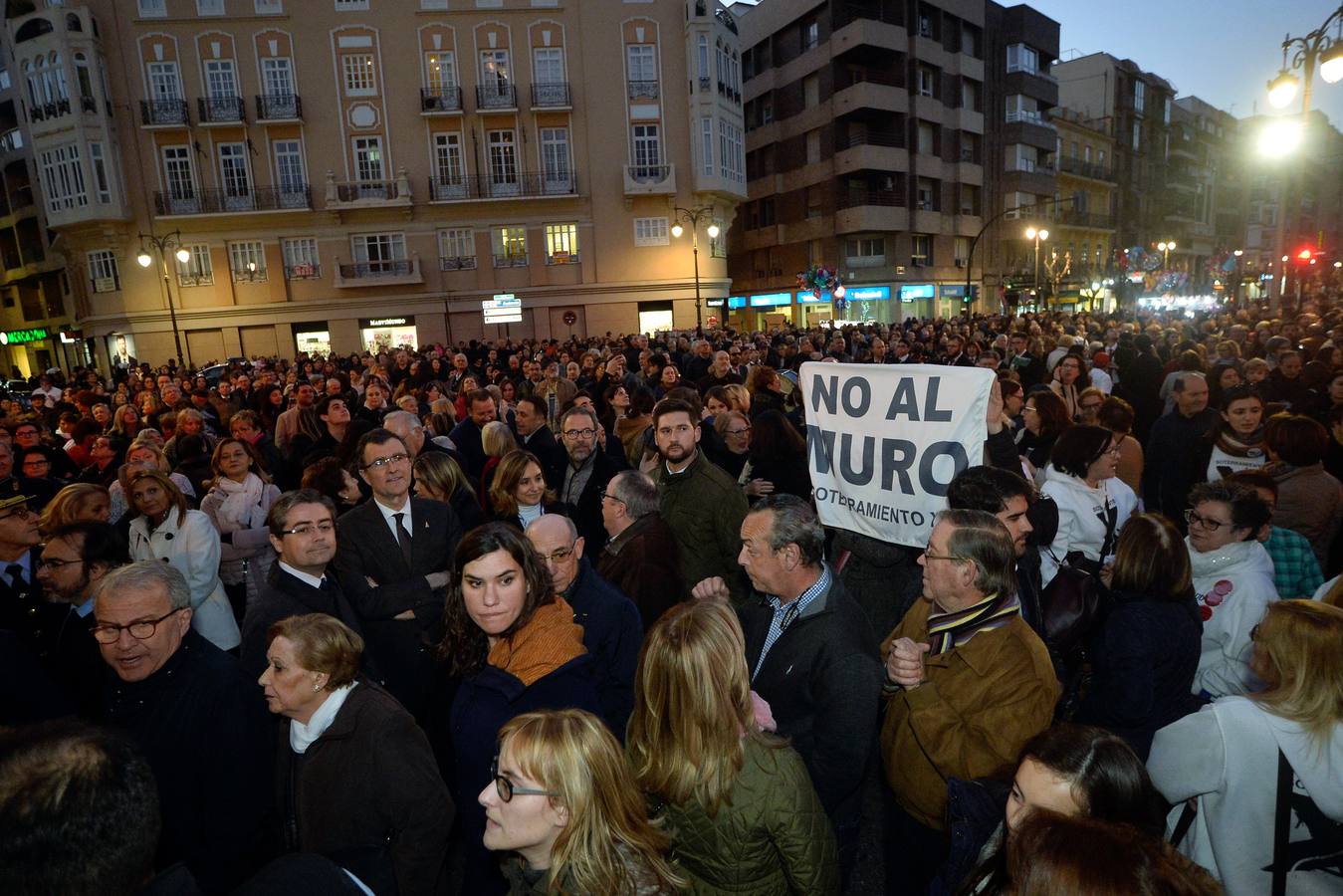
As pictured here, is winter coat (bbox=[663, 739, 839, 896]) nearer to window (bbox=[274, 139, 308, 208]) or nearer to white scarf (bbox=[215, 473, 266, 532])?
white scarf (bbox=[215, 473, 266, 532])

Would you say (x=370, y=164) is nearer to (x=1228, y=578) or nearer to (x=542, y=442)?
(x=542, y=442)

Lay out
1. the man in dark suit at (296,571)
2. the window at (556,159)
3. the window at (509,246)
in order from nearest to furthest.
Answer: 1. the man in dark suit at (296,571)
2. the window at (556,159)
3. the window at (509,246)

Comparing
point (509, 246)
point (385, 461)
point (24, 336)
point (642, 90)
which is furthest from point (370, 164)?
point (385, 461)

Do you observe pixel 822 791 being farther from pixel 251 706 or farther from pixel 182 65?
pixel 182 65

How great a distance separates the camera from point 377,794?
97.0 inches

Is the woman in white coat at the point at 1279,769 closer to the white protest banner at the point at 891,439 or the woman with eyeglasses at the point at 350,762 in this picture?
the white protest banner at the point at 891,439

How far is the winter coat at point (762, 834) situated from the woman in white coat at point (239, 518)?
170 inches

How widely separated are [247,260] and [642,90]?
19145mm

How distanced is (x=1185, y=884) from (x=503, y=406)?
820cm

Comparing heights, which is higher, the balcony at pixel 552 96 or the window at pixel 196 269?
the balcony at pixel 552 96

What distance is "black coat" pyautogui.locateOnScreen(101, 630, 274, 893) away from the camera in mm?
2582

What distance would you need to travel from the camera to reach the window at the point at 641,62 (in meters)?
31.7

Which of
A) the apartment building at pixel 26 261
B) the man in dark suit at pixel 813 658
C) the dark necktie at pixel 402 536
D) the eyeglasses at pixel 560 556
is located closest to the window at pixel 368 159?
the apartment building at pixel 26 261

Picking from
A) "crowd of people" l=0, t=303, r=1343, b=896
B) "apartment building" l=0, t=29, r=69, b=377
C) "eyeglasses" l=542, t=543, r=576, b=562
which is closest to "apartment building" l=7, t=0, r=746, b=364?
"apartment building" l=0, t=29, r=69, b=377
